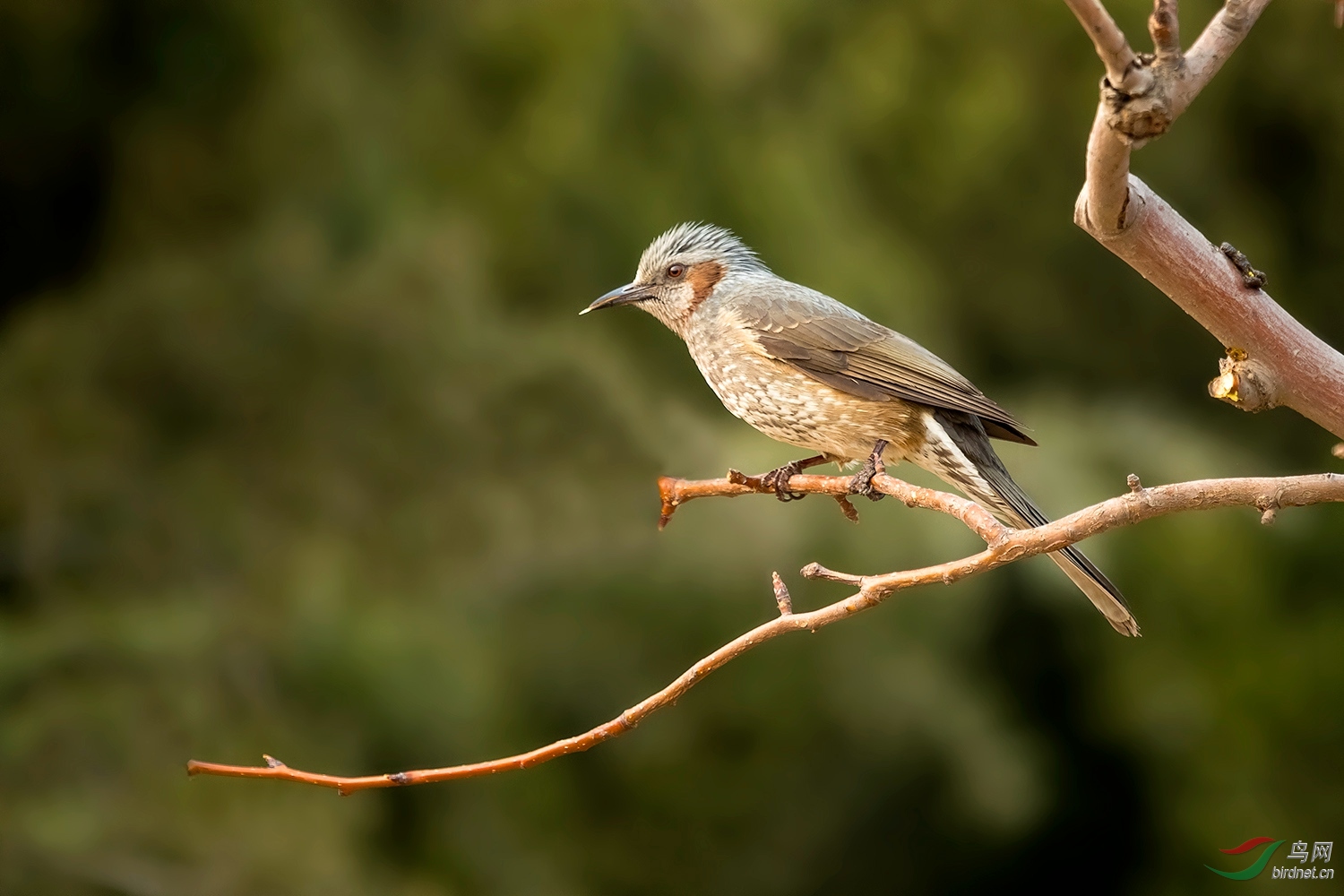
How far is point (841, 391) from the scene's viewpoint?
2203mm

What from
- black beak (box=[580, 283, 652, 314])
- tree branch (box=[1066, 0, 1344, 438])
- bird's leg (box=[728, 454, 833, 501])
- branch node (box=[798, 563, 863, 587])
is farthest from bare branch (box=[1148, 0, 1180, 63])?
black beak (box=[580, 283, 652, 314])

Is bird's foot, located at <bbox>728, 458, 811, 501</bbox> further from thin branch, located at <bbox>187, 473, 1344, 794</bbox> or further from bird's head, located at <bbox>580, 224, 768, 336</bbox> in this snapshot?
bird's head, located at <bbox>580, 224, 768, 336</bbox>

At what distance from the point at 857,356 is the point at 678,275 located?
454mm

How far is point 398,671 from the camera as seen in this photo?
340 centimetres

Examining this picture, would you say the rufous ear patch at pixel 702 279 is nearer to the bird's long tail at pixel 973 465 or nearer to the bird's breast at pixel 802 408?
the bird's breast at pixel 802 408

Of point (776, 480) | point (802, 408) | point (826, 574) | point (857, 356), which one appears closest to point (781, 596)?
point (826, 574)

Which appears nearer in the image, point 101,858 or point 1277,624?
point 101,858

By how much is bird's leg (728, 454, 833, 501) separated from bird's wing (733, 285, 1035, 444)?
0.20 meters

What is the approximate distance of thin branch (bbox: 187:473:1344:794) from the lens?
124cm

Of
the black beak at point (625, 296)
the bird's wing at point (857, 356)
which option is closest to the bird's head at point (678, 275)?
the black beak at point (625, 296)

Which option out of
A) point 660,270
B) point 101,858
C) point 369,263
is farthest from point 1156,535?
point 101,858

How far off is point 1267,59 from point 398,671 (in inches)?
127

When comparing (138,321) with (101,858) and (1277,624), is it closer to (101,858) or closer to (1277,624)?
(101,858)

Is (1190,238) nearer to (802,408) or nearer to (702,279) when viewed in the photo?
(802,408)
